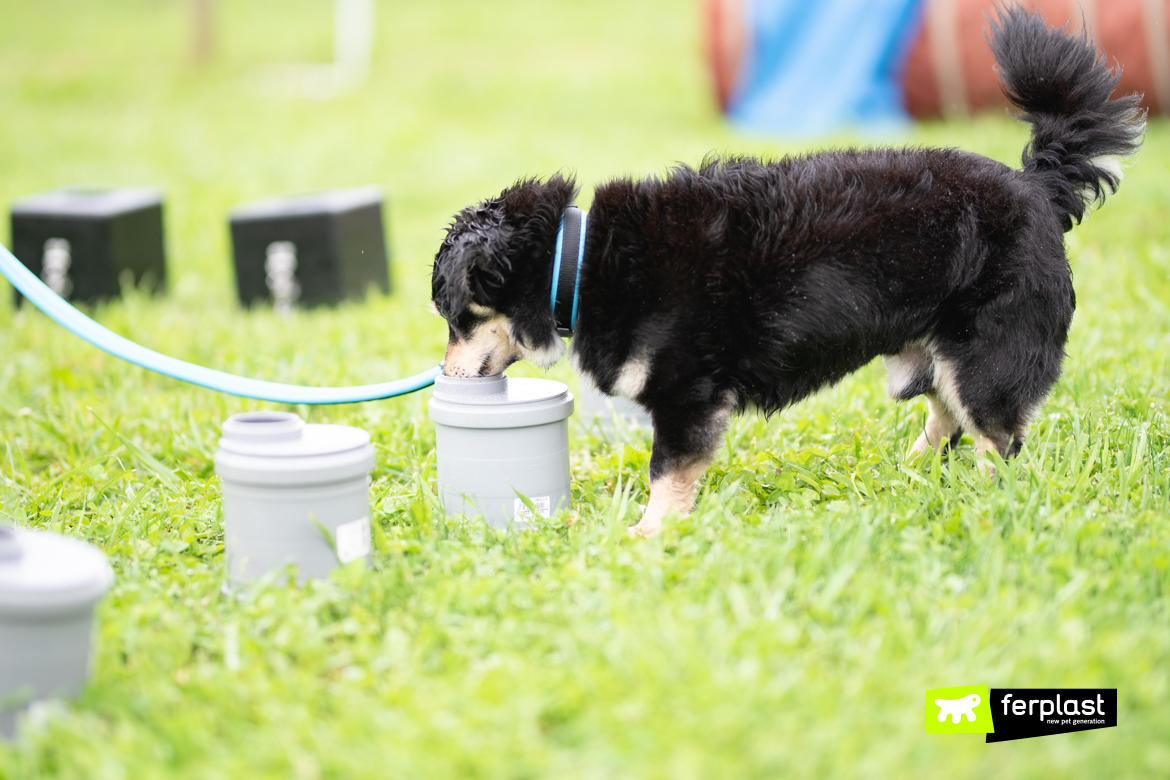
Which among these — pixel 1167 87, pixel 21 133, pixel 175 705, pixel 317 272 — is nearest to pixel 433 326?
pixel 317 272

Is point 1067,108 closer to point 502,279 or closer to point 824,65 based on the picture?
point 502,279

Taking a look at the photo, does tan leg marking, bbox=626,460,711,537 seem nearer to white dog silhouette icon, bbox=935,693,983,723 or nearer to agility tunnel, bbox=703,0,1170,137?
white dog silhouette icon, bbox=935,693,983,723

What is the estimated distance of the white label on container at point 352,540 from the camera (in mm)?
2707

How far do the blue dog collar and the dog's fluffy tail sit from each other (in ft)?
4.83

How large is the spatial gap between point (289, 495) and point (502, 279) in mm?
902

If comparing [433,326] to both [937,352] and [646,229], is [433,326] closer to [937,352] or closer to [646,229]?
[646,229]

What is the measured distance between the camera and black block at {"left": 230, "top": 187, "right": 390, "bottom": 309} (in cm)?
609

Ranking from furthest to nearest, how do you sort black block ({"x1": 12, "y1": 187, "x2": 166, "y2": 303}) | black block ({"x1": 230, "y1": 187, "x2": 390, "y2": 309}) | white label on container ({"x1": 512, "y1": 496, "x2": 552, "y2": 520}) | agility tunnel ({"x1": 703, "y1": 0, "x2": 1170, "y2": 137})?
agility tunnel ({"x1": 703, "y1": 0, "x2": 1170, "y2": 137}) → black block ({"x1": 12, "y1": 187, "x2": 166, "y2": 303}) → black block ({"x1": 230, "y1": 187, "x2": 390, "y2": 309}) → white label on container ({"x1": 512, "y1": 496, "x2": 552, "y2": 520})

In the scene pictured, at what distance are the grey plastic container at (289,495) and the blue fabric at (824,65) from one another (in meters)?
7.98

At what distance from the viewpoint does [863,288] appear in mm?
3027

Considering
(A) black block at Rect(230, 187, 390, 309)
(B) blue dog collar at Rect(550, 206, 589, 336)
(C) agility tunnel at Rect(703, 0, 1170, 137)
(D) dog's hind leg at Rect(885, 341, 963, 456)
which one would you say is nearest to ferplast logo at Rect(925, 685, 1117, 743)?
(D) dog's hind leg at Rect(885, 341, 963, 456)

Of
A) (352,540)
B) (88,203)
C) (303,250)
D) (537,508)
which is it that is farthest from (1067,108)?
(88,203)

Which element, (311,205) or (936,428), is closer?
(936,428)

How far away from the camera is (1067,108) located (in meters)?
3.20
